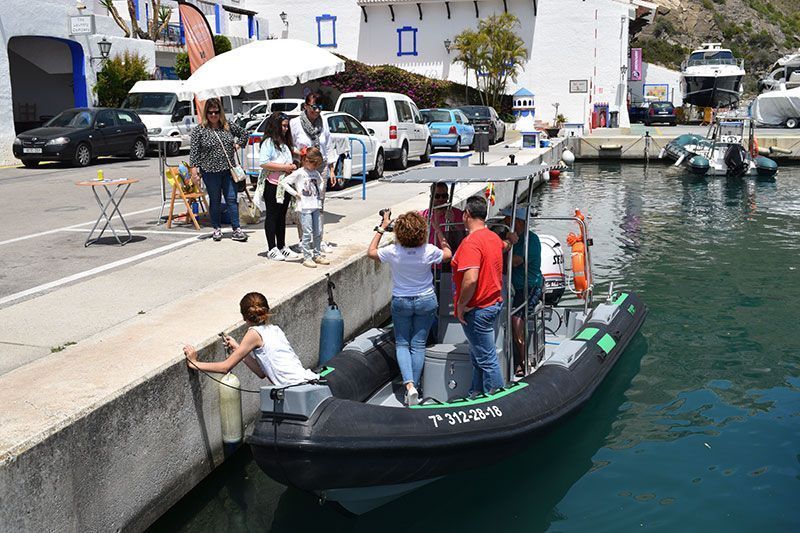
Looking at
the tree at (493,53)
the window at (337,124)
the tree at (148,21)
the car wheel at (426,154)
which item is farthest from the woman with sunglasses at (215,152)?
the tree at (493,53)

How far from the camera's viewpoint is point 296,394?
526cm

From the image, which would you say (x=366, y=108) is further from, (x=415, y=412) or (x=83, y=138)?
(x=415, y=412)

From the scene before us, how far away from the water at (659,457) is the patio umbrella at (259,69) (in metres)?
5.42

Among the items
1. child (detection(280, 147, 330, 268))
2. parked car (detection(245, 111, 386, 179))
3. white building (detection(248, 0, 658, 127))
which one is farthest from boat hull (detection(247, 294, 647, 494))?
white building (detection(248, 0, 658, 127))

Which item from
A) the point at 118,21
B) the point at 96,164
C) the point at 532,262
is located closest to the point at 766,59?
the point at 118,21

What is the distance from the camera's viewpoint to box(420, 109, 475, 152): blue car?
90.1ft

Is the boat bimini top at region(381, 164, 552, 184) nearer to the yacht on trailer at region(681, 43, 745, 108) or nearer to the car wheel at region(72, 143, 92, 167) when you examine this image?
the car wheel at region(72, 143, 92, 167)

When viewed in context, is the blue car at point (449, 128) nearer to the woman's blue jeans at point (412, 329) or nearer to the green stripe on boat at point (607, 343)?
the green stripe on boat at point (607, 343)

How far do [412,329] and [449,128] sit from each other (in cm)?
2122

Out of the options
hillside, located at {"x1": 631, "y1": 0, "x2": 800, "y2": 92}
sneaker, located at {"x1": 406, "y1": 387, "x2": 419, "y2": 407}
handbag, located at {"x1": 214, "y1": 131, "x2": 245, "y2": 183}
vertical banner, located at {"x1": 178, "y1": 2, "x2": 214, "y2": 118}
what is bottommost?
sneaker, located at {"x1": 406, "y1": 387, "x2": 419, "y2": 407}

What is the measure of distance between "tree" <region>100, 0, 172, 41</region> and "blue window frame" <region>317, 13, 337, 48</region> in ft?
Answer: 35.6

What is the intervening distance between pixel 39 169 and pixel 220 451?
57.9ft

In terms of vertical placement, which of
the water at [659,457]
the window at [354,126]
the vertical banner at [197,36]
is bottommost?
the water at [659,457]

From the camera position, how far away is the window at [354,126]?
59.3 ft
